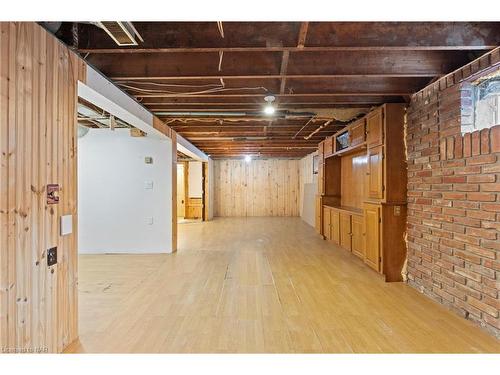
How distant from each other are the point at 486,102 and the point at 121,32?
3.02 m

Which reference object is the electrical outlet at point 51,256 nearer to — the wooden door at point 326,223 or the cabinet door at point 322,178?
the wooden door at point 326,223

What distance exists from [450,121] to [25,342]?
12.2ft

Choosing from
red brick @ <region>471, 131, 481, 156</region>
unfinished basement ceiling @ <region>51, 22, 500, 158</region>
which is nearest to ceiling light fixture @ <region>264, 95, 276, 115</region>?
unfinished basement ceiling @ <region>51, 22, 500, 158</region>

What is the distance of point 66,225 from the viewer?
6.48ft

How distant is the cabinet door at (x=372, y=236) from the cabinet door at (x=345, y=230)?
81 cm

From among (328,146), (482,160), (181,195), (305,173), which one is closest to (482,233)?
(482,160)

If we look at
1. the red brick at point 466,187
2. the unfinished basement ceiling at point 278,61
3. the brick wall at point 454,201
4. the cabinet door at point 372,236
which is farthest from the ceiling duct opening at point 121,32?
the cabinet door at point 372,236

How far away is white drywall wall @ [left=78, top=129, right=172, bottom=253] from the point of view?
16.1ft

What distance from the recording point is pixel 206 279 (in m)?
3.48

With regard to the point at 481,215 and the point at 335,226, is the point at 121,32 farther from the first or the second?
the point at 335,226

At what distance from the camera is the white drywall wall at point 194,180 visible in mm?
10156
